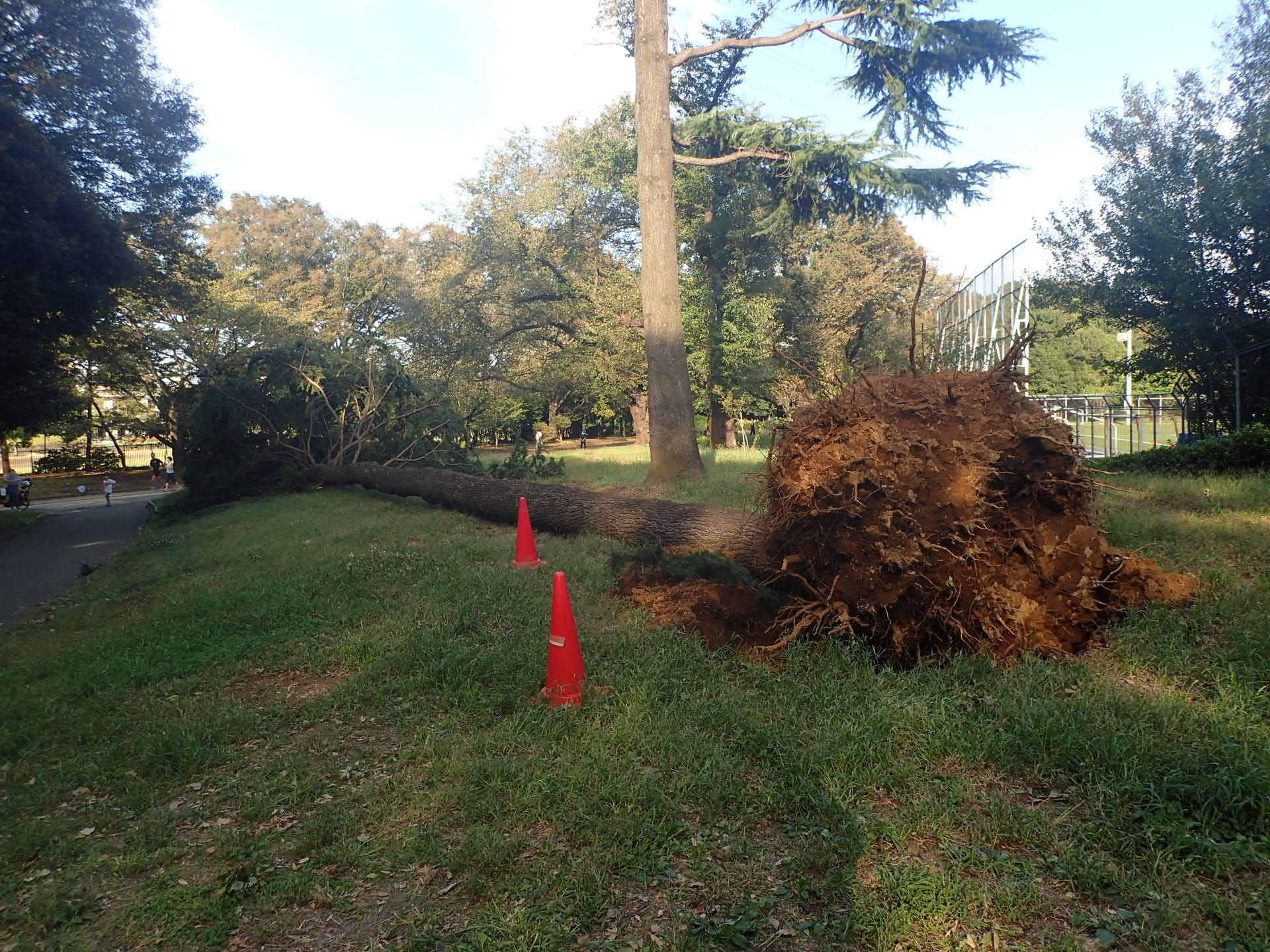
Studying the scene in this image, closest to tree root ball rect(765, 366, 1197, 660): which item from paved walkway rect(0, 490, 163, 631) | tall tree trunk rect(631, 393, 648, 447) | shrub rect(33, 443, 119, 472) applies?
paved walkway rect(0, 490, 163, 631)

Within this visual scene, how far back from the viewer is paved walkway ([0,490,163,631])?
8.97 meters

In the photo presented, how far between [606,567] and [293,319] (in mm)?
31546

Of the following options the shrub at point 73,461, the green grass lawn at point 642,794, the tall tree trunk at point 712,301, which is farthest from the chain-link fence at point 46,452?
the green grass lawn at point 642,794

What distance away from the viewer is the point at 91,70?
15.2 meters

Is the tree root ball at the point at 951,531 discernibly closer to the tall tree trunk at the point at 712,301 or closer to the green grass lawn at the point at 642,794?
the green grass lawn at the point at 642,794

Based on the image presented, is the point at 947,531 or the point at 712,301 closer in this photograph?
the point at 947,531

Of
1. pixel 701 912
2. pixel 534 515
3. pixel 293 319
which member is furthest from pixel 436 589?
pixel 293 319

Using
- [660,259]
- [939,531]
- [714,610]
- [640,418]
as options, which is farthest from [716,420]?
[939,531]

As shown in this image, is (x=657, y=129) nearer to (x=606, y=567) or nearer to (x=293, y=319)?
(x=606, y=567)

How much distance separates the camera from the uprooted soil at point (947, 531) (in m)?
4.19

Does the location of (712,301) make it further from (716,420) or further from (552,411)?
(552,411)

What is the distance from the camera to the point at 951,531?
165 inches

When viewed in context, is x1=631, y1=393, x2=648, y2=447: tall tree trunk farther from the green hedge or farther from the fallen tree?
the fallen tree

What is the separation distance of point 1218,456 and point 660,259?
7598 mm
